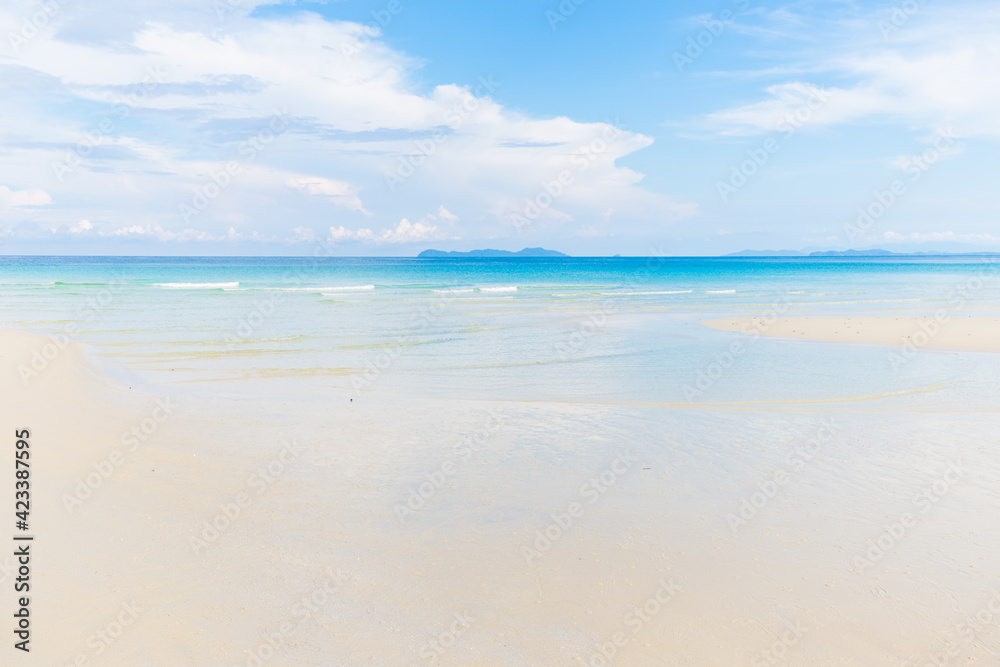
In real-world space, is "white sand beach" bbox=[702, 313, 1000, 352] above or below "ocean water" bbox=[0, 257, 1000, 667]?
above

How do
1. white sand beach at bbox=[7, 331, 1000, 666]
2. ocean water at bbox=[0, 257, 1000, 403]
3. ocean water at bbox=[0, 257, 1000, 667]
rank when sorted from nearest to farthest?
white sand beach at bbox=[7, 331, 1000, 666] → ocean water at bbox=[0, 257, 1000, 667] → ocean water at bbox=[0, 257, 1000, 403]

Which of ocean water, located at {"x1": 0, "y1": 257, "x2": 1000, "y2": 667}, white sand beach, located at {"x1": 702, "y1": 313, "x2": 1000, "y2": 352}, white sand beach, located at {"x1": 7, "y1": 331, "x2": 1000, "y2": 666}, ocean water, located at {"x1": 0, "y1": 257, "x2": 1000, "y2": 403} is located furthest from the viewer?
white sand beach, located at {"x1": 702, "y1": 313, "x2": 1000, "y2": 352}

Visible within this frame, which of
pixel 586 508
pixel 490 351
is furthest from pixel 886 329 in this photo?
pixel 586 508

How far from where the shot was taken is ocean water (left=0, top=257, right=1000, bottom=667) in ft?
15.7

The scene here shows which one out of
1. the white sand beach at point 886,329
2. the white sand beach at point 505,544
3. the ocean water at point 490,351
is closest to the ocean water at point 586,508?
the white sand beach at point 505,544

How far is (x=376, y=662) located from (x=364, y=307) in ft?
111

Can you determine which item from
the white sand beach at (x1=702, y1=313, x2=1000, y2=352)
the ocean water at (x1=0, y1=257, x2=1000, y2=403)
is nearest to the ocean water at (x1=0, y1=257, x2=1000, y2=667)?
the ocean water at (x1=0, y1=257, x2=1000, y2=403)

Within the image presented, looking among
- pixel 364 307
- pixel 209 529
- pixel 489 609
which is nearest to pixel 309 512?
pixel 209 529

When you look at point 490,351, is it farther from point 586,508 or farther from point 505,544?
point 505,544

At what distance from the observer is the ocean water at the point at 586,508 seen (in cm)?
479

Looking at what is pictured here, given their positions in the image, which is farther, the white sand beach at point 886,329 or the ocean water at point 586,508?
the white sand beach at point 886,329

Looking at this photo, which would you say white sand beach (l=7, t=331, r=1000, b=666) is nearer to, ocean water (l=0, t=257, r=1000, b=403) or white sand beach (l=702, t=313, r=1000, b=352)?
ocean water (l=0, t=257, r=1000, b=403)

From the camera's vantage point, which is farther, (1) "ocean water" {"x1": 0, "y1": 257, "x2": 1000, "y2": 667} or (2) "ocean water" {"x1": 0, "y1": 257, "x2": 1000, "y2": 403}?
(2) "ocean water" {"x1": 0, "y1": 257, "x2": 1000, "y2": 403}

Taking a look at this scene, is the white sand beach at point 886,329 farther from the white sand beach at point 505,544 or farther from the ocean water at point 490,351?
the white sand beach at point 505,544
